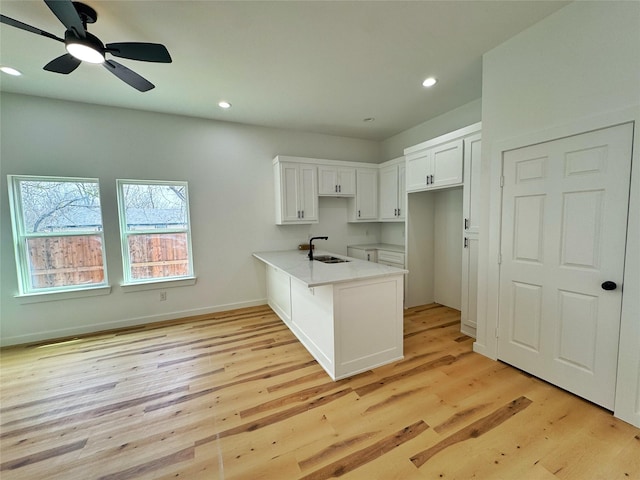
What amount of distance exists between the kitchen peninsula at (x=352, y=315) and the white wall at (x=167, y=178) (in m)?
1.77

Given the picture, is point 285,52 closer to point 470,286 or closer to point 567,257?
point 567,257

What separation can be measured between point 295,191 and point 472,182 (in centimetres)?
247

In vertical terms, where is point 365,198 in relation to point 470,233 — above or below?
above

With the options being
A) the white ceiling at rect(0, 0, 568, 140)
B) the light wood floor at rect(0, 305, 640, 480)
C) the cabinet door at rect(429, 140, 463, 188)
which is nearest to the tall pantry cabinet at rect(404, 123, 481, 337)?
the cabinet door at rect(429, 140, 463, 188)

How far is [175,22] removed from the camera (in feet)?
6.41

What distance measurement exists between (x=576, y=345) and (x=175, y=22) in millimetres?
4008

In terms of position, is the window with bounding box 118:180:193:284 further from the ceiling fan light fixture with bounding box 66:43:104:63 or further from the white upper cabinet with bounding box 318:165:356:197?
the white upper cabinet with bounding box 318:165:356:197

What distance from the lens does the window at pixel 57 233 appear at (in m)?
3.09

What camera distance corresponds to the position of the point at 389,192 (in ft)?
14.6

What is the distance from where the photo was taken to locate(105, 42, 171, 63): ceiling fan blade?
180 centimetres

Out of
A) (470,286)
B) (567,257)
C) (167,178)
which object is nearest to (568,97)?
(567,257)

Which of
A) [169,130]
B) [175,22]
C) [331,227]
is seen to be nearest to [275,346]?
[331,227]

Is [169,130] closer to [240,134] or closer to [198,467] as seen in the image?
[240,134]

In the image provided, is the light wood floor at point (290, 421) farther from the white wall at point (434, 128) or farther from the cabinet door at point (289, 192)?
the white wall at point (434, 128)
